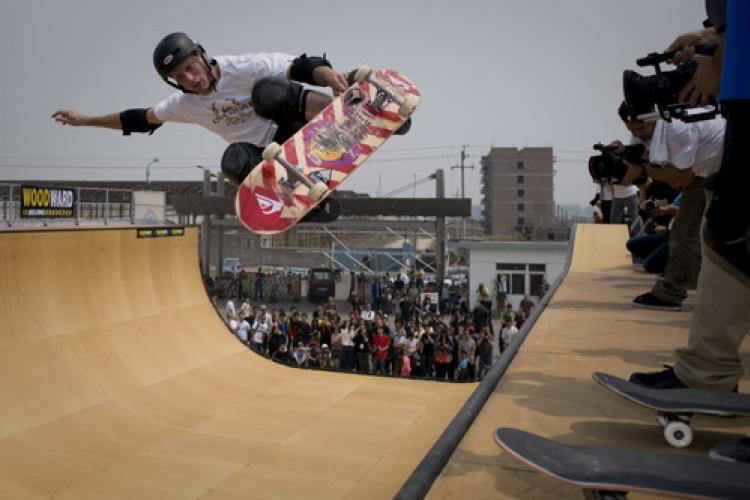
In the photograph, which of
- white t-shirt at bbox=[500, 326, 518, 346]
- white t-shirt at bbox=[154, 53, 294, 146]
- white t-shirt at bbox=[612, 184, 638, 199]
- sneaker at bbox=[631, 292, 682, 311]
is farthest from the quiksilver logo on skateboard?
white t-shirt at bbox=[500, 326, 518, 346]

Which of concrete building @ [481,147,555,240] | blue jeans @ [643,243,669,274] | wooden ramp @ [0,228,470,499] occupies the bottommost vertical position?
wooden ramp @ [0,228,470,499]

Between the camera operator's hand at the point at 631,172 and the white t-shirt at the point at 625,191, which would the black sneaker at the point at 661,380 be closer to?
the camera operator's hand at the point at 631,172

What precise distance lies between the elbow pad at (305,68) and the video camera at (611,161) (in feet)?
7.33

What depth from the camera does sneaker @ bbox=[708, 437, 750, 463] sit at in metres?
1.63

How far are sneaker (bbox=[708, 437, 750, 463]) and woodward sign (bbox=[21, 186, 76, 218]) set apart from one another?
21.6 meters

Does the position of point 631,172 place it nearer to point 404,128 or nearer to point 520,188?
point 404,128

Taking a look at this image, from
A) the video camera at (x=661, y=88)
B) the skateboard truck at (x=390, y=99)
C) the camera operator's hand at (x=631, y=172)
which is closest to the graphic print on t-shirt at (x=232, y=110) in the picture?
the skateboard truck at (x=390, y=99)

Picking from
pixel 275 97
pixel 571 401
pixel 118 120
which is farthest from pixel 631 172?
pixel 118 120

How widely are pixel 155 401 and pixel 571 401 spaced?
165 inches

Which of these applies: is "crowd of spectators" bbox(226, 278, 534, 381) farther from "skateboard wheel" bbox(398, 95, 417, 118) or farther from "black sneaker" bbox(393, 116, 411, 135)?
"skateboard wheel" bbox(398, 95, 417, 118)

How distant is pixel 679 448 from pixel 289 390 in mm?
4517

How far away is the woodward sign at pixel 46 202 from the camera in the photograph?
19562 mm

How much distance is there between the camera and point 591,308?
200 inches

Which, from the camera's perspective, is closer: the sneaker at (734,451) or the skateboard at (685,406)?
the sneaker at (734,451)
